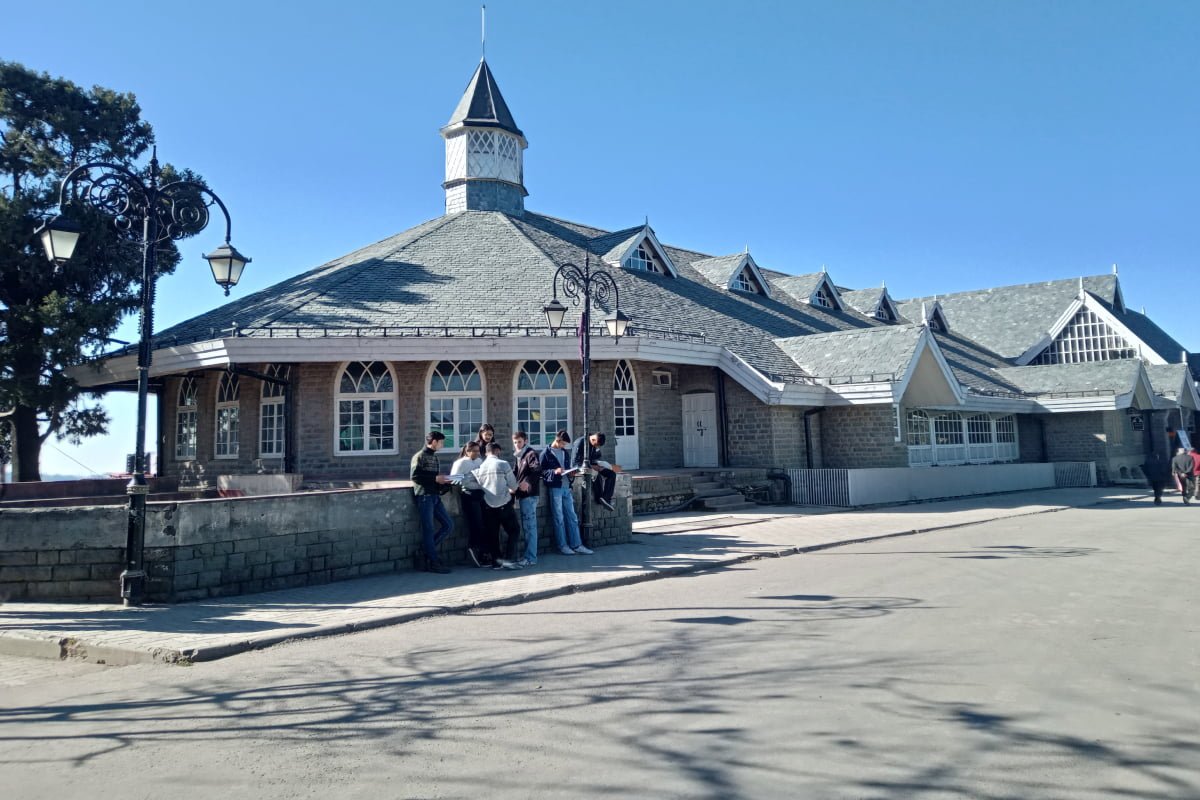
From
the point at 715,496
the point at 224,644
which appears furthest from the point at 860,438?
the point at 224,644

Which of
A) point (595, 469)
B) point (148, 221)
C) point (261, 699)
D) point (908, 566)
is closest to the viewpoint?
point (261, 699)

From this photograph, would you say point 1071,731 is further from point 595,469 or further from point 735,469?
point 735,469

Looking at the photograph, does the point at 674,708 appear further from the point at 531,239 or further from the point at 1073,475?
the point at 1073,475

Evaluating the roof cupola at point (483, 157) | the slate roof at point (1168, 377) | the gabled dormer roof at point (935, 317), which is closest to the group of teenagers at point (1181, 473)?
the slate roof at point (1168, 377)

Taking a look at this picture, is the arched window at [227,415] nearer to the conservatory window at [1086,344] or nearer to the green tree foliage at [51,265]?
the green tree foliage at [51,265]

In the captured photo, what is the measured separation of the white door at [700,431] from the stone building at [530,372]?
47 mm

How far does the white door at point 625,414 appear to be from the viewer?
20594 mm

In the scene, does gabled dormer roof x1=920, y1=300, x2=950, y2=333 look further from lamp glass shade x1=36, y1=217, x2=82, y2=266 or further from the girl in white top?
lamp glass shade x1=36, y1=217, x2=82, y2=266

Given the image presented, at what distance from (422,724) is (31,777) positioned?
1.95 m

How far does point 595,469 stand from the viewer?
12680 millimetres

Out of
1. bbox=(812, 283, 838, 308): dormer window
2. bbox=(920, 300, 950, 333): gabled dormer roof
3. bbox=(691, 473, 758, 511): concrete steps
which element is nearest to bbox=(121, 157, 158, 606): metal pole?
bbox=(691, 473, 758, 511): concrete steps

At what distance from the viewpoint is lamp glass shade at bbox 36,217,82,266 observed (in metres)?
8.20

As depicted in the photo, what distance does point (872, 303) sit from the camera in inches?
1410

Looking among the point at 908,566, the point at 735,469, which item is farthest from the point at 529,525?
the point at 735,469
